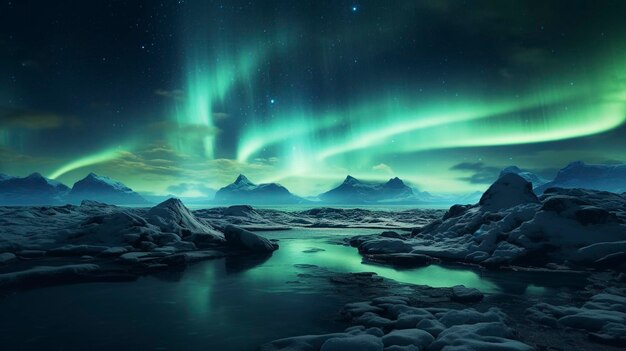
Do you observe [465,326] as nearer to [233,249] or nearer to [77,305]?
[77,305]

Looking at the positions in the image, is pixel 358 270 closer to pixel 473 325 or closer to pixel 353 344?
pixel 473 325

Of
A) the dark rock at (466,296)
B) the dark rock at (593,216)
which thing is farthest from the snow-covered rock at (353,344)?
the dark rock at (593,216)

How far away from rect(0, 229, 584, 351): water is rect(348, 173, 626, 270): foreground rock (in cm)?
453

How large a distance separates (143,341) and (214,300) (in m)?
5.52

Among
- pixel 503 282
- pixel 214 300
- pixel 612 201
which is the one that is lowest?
pixel 503 282

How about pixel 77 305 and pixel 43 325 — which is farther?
pixel 77 305

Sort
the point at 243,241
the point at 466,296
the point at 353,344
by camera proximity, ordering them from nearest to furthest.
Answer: the point at 353,344, the point at 466,296, the point at 243,241

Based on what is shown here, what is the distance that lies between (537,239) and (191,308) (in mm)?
25293

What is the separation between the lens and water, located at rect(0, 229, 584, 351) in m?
10.4

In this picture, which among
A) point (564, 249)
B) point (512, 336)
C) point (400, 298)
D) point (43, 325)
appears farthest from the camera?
point (564, 249)

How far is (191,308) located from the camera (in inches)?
557

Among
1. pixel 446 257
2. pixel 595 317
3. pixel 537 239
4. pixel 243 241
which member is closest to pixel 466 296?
pixel 595 317

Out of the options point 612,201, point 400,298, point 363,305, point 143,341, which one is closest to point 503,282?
point 400,298

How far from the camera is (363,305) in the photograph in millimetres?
13508
